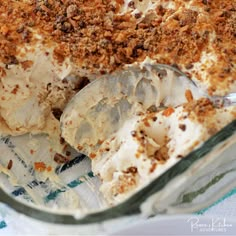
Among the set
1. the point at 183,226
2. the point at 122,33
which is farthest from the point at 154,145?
the point at 122,33

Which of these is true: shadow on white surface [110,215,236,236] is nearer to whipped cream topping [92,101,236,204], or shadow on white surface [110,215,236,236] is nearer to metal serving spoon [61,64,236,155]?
whipped cream topping [92,101,236,204]

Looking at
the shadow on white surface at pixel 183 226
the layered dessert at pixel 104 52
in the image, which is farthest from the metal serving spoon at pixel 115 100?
the shadow on white surface at pixel 183 226

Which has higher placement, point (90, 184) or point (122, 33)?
point (122, 33)

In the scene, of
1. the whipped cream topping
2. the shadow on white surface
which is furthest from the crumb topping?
the shadow on white surface

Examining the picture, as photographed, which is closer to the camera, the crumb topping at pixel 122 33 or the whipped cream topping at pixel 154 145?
the whipped cream topping at pixel 154 145

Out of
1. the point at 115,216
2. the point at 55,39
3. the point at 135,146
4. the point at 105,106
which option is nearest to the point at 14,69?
the point at 55,39

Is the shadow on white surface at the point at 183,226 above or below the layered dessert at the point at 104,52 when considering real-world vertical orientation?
below

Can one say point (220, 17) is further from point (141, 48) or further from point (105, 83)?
point (105, 83)

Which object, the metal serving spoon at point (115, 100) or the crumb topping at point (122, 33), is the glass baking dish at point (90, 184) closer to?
the metal serving spoon at point (115, 100)

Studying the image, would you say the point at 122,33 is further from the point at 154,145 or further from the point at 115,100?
the point at 154,145
